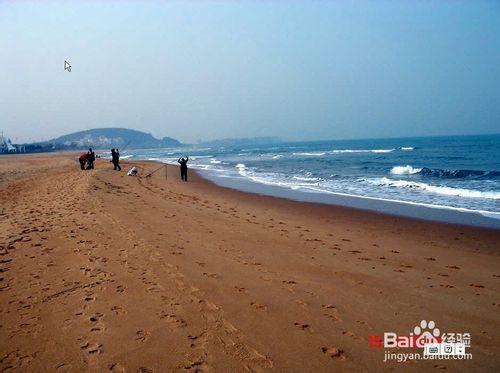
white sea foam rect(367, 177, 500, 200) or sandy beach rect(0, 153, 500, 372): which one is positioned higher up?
sandy beach rect(0, 153, 500, 372)

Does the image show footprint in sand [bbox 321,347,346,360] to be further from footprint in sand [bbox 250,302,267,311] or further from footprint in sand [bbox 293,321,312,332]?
footprint in sand [bbox 250,302,267,311]

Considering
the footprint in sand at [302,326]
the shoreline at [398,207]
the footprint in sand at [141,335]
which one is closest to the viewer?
the footprint in sand at [141,335]

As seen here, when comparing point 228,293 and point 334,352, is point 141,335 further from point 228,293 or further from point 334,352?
point 334,352

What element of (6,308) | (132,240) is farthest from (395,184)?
(6,308)

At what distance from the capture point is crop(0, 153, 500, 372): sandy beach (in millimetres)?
3439

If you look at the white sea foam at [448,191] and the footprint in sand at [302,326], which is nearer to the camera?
the footprint in sand at [302,326]

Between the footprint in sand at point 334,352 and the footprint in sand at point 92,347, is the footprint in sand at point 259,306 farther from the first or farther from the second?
the footprint in sand at point 92,347

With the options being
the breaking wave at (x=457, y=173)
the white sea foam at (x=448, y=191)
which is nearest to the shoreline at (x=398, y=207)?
the white sea foam at (x=448, y=191)

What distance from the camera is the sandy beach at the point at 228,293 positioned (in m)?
3.44

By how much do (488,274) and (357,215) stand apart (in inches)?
226

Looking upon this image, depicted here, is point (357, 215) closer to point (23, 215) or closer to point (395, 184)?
point (395, 184)

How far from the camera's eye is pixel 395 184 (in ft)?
63.7

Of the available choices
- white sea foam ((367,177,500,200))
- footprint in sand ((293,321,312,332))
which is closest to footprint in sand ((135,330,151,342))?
footprint in sand ((293,321,312,332))

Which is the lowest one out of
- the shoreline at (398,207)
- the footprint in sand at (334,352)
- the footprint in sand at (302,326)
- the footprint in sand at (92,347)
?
the shoreline at (398,207)
